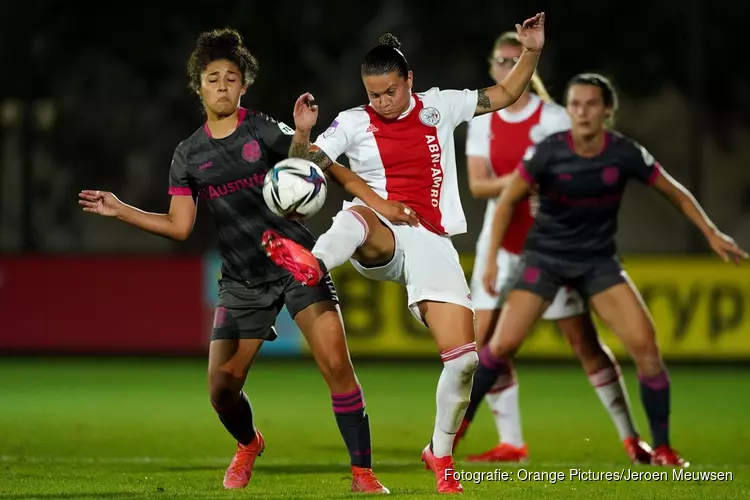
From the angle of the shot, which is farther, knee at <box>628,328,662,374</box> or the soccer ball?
knee at <box>628,328,662,374</box>

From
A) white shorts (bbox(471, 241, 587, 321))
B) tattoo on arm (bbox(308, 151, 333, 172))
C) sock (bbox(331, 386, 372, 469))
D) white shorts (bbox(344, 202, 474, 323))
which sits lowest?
sock (bbox(331, 386, 372, 469))

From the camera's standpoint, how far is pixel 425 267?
6504mm

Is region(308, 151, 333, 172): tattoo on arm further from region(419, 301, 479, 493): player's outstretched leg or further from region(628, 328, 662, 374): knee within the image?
region(628, 328, 662, 374): knee

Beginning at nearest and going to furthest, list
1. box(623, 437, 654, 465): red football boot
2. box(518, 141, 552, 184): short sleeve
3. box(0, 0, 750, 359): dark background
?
box(518, 141, 552, 184): short sleeve
box(623, 437, 654, 465): red football boot
box(0, 0, 750, 359): dark background

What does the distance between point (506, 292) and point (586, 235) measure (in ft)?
2.50

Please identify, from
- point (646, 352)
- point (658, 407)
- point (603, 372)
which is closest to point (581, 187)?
point (646, 352)

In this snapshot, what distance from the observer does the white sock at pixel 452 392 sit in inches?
252

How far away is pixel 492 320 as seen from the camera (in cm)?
868

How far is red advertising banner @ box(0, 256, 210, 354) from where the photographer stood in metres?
15.3

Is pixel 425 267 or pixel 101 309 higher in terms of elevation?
pixel 425 267

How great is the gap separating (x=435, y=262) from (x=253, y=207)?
92 cm

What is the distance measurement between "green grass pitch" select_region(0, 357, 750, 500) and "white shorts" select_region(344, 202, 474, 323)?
900 millimetres

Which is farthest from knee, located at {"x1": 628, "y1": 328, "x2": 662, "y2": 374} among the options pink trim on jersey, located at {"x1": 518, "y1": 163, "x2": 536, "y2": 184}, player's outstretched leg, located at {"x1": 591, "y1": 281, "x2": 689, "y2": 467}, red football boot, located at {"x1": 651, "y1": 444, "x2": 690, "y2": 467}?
pink trim on jersey, located at {"x1": 518, "y1": 163, "x2": 536, "y2": 184}

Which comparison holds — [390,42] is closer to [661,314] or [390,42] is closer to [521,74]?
[521,74]
